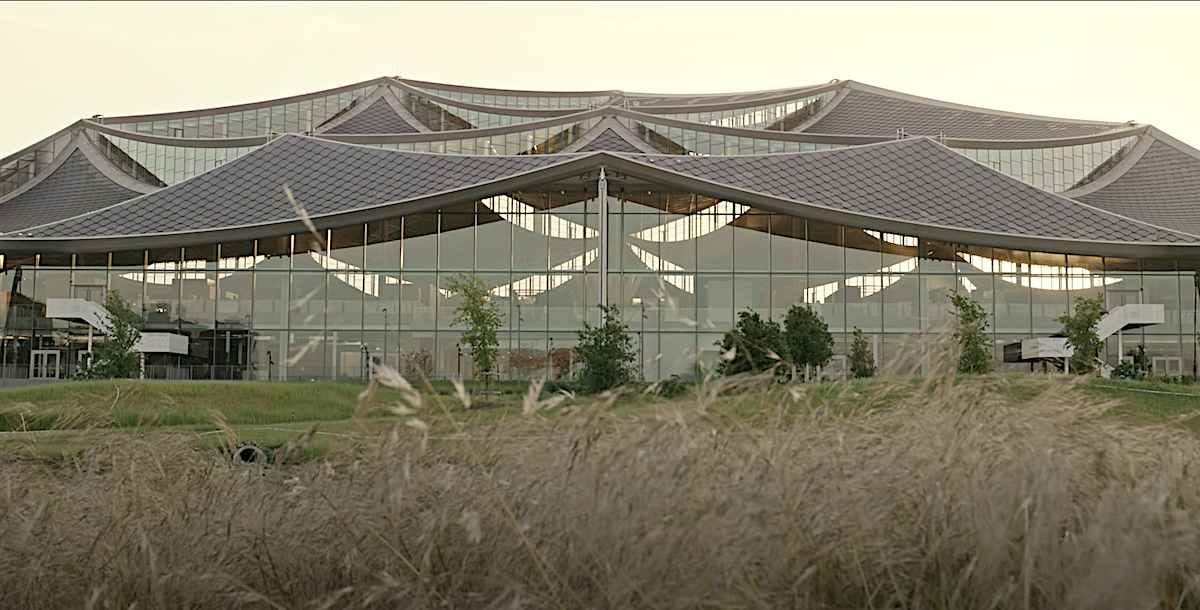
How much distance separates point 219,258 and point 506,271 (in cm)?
829

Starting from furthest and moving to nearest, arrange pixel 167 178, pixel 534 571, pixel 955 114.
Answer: pixel 955 114
pixel 167 178
pixel 534 571

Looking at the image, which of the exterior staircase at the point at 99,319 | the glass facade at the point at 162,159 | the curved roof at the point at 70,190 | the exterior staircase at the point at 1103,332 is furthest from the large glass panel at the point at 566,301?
the curved roof at the point at 70,190

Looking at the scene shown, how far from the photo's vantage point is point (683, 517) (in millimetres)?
3818

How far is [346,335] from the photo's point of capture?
101 feet

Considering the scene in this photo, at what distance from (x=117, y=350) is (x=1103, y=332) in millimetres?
25680

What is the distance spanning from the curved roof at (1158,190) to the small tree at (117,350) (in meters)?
31.0

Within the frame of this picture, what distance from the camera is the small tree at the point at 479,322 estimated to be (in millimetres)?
28375

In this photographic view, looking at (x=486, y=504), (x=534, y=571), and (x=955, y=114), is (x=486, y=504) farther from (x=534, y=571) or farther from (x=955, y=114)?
(x=955, y=114)

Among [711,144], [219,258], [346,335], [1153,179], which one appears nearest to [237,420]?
[346,335]

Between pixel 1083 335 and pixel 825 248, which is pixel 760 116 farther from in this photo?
pixel 1083 335

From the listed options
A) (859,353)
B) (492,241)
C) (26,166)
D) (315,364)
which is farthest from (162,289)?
(859,353)

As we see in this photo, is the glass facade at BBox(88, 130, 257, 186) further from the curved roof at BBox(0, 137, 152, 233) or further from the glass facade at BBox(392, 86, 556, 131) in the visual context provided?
the glass facade at BBox(392, 86, 556, 131)

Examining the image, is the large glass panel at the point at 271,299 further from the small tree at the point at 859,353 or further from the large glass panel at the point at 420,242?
the small tree at the point at 859,353

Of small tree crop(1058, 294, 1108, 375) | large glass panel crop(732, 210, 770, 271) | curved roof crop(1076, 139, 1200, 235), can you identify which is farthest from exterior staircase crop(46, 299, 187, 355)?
curved roof crop(1076, 139, 1200, 235)
